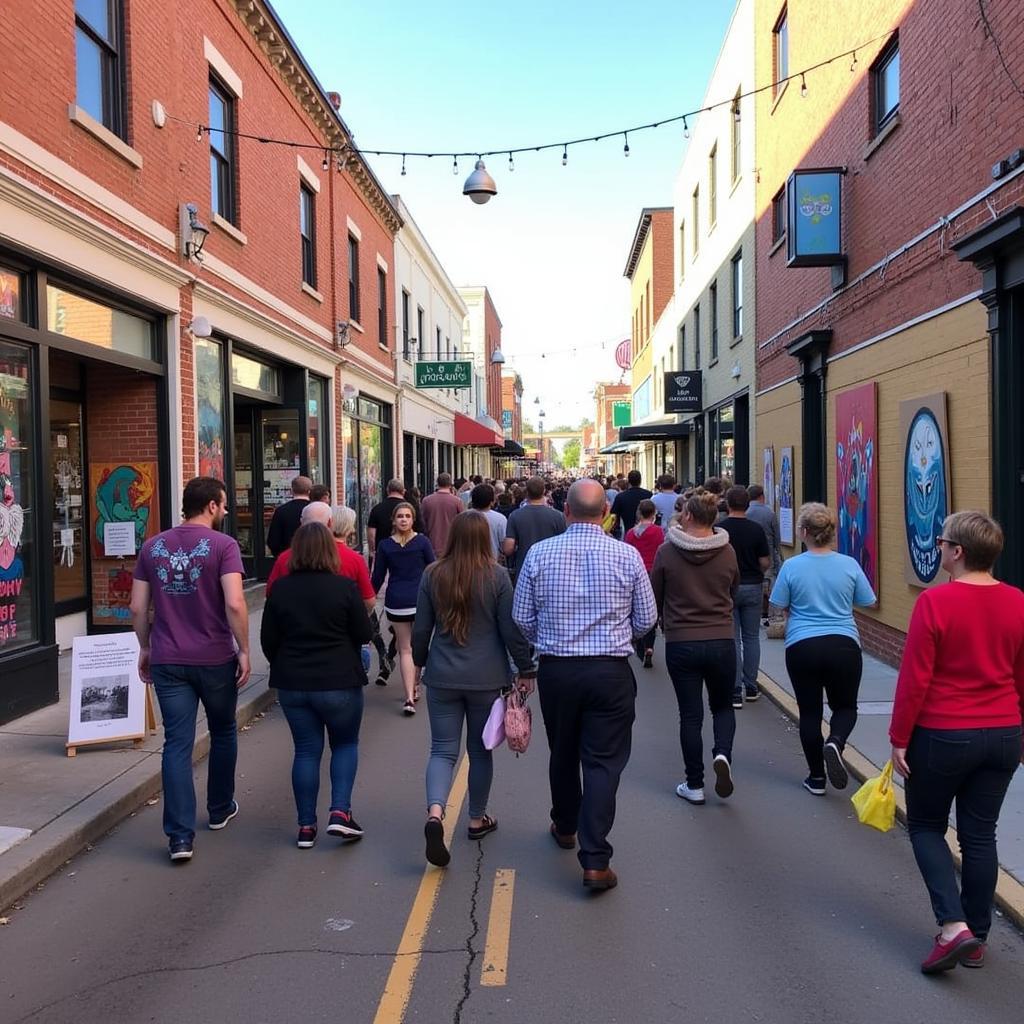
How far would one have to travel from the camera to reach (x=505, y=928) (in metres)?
4.02

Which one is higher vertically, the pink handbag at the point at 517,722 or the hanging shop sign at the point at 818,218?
the hanging shop sign at the point at 818,218

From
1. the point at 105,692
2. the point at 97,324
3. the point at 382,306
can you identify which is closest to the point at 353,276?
the point at 382,306

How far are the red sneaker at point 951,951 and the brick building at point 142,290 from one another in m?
6.41

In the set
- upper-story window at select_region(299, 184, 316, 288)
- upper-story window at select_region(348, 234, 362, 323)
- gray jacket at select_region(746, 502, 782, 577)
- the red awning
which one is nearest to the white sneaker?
gray jacket at select_region(746, 502, 782, 577)

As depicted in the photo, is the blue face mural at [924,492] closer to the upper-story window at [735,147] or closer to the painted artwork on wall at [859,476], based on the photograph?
the painted artwork on wall at [859,476]

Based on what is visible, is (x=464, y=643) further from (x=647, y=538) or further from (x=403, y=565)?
(x=647, y=538)

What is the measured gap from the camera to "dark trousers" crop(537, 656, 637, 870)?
4.36 metres

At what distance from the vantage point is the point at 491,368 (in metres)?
49.9

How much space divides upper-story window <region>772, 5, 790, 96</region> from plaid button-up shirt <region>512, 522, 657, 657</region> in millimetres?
12424

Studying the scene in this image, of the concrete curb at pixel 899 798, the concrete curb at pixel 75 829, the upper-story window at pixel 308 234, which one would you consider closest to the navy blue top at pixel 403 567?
the concrete curb at pixel 75 829

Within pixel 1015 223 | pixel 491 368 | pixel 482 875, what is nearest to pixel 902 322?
→ pixel 1015 223

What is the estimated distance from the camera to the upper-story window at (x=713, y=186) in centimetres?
2084

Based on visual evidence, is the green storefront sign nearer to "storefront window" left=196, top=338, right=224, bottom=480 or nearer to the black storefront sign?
the black storefront sign

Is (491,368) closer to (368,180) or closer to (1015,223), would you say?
(368,180)
